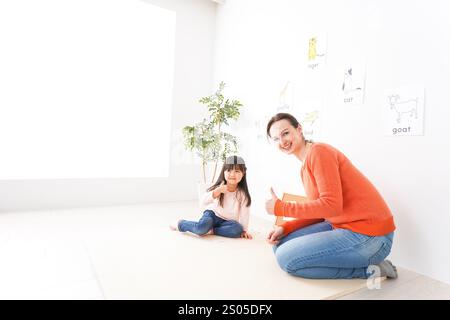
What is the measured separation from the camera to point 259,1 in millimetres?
2947

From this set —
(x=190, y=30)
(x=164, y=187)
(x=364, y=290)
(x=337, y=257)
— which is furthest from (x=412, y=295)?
(x=190, y=30)

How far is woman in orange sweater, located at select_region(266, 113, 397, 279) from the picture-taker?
1440 mm

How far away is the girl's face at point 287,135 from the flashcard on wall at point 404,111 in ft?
1.99

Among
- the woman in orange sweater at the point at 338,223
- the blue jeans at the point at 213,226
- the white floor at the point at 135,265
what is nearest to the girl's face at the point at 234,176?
the blue jeans at the point at 213,226

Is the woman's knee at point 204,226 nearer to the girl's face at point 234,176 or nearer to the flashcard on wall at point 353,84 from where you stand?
the girl's face at point 234,176

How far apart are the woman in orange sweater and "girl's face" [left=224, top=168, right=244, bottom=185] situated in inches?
26.7

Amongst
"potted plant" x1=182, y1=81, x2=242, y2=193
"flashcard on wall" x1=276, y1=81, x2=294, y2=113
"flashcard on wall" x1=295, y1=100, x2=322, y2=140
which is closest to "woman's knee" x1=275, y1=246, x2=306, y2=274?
"flashcard on wall" x1=295, y1=100, x2=322, y2=140

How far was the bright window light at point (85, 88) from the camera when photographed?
273 centimetres

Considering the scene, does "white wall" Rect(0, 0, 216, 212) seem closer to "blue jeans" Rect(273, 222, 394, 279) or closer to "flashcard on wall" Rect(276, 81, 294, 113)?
"flashcard on wall" Rect(276, 81, 294, 113)

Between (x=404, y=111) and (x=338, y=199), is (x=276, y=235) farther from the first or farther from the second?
(x=404, y=111)

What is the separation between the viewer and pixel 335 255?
56.7 inches

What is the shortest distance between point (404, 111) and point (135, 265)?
1725mm
